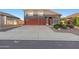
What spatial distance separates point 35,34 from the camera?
6.70m

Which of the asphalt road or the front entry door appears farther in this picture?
the front entry door

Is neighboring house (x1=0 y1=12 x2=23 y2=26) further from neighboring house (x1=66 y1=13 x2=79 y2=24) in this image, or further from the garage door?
neighboring house (x1=66 y1=13 x2=79 y2=24)

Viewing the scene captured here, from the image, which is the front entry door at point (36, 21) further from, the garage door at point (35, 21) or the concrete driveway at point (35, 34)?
the concrete driveway at point (35, 34)

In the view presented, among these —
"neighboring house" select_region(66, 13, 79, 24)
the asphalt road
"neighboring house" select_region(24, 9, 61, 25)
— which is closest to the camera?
the asphalt road

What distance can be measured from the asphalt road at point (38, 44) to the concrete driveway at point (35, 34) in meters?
0.09

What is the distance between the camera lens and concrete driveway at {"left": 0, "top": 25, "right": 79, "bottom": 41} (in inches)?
259

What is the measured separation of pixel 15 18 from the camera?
691 cm

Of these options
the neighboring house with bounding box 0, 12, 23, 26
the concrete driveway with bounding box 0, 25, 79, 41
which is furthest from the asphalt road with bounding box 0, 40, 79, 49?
the neighboring house with bounding box 0, 12, 23, 26

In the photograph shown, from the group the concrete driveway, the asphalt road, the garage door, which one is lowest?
the asphalt road

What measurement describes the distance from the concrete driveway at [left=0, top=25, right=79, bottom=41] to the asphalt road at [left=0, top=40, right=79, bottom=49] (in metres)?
0.09

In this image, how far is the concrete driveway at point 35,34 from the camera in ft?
21.6

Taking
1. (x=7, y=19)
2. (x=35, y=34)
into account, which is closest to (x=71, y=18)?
(x=35, y=34)
